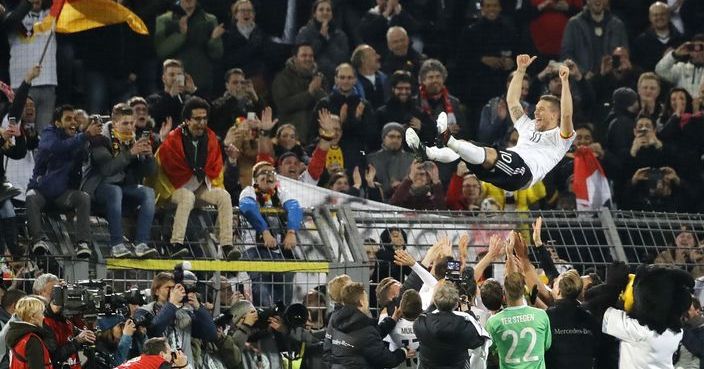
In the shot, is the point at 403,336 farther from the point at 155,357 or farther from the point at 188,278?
the point at 155,357

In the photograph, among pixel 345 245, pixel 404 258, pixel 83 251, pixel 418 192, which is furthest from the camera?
pixel 418 192

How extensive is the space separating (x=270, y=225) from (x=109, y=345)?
2.64 meters

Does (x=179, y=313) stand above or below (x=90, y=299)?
below

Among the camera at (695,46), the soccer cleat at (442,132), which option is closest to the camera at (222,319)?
the soccer cleat at (442,132)

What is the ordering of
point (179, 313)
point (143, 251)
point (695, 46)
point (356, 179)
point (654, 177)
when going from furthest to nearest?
point (695, 46) → point (654, 177) → point (356, 179) → point (143, 251) → point (179, 313)

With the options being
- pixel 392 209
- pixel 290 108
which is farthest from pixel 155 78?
pixel 392 209

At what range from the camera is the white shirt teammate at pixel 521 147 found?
15.6 m

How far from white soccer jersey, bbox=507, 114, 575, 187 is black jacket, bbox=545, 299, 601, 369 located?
1576 mm

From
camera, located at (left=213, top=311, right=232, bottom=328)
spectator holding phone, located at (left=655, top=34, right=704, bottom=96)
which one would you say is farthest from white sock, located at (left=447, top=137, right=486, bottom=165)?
spectator holding phone, located at (left=655, top=34, right=704, bottom=96)

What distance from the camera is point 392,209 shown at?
62.0 ft

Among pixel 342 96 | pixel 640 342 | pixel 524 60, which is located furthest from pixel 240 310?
pixel 342 96

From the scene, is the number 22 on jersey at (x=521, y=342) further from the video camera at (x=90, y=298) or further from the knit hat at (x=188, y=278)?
the video camera at (x=90, y=298)

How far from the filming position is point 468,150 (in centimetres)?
1568

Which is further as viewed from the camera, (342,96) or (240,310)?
(342,96)
